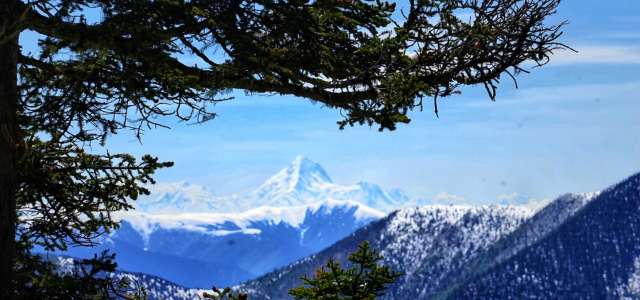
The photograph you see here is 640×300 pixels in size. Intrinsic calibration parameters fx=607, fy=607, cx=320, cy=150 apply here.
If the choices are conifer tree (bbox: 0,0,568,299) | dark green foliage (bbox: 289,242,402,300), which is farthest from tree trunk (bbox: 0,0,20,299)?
dark green foliage (bbox: 289,242,402,300)

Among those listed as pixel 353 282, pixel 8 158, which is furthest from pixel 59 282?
pixel 353 282

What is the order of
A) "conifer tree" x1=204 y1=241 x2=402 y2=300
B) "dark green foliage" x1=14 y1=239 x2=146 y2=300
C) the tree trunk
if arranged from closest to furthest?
"conifer tree" x1=204 y1=241 x2=402 y2=300 → the tree trunk → "dark green foliage" x1=14 y1=239 x2=146 y2=300

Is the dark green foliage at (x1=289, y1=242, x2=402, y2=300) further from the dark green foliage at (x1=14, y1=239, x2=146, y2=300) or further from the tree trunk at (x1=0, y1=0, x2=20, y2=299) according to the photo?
the tree trunk at (x1=0, y1=0, x2=20, y2=299)

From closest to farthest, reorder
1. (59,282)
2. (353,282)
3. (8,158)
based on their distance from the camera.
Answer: (353,282), (8,158), (59,282)

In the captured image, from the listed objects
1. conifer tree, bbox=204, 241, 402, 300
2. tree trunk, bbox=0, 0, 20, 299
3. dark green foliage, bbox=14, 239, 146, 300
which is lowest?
conifer tree, bbox=204, 241, 402, 300

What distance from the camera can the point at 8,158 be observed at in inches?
280

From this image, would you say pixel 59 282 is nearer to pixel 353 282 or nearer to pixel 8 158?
pixel 8 158

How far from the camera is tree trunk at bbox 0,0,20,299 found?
277 inches

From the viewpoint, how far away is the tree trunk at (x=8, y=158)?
23.1 feet

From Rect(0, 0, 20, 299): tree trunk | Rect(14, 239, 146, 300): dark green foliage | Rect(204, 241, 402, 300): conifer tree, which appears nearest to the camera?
Rect(204, 241, 402, 300): conifer tree

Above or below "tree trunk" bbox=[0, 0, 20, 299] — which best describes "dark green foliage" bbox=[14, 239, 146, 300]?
below

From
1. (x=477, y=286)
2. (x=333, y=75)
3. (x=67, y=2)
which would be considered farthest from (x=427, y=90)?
(x=477, y=286)

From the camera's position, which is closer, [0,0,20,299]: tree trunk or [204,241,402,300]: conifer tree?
→ [204,241,402,300]: conifer tree

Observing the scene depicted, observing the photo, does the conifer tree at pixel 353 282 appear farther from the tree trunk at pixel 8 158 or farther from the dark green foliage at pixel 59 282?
the tree trunk at pixel 8 158
